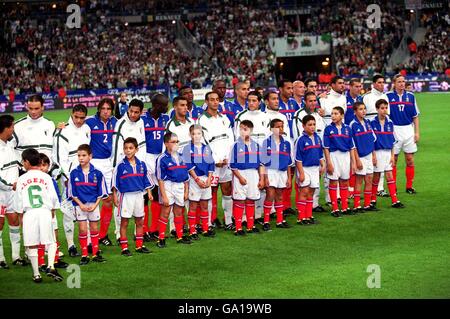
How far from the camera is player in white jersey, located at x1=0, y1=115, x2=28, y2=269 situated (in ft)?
35.4

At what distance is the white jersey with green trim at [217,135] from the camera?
12.8 meters

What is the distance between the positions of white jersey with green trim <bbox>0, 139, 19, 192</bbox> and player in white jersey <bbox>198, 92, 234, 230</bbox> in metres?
3.27

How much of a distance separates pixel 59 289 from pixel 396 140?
27.9 feet

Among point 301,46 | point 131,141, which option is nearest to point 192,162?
point 131,141

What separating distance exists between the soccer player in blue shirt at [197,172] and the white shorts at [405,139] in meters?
4.93

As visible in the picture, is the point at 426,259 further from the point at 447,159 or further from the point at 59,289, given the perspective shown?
the point at 447,159

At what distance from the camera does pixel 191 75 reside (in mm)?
47188

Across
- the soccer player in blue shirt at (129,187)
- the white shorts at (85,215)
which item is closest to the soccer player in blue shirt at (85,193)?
the white shorts at (85,215)

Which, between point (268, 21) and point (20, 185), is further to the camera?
point (268, 21)

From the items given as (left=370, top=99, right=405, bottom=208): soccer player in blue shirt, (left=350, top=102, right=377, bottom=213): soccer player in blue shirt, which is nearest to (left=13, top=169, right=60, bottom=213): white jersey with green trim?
(left=350, top=102, right=377, bottom=213): soccer player in blue shirt

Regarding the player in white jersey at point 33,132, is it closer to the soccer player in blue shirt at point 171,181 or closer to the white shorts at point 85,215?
the white shorts at point 85,215

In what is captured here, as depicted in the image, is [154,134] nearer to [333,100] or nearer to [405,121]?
[333,100]

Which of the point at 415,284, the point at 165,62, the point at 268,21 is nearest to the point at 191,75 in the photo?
the point at 165,62

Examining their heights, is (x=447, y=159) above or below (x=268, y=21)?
below
